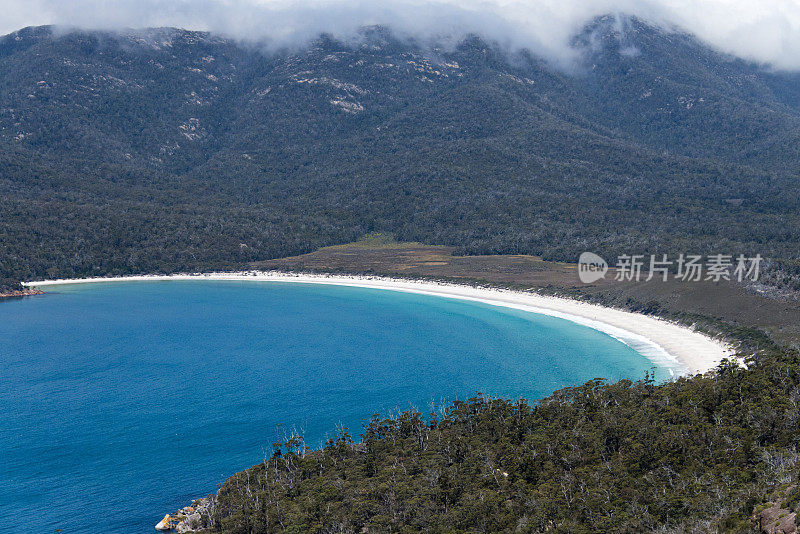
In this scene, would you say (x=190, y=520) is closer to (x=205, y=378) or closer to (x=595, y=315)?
(x=205, y=378)

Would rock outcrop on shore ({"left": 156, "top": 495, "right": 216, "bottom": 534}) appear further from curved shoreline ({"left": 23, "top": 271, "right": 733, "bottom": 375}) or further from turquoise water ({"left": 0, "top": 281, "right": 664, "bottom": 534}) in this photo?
curved shoreline ({"left": 23, "top": 271, "right": 733, "bottom": 375})

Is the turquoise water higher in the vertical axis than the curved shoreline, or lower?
lower

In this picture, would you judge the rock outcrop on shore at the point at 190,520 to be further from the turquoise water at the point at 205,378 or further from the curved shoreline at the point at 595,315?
the curved shoreline at the point at 595,315

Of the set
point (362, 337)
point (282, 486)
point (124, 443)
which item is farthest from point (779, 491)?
point (362, 337)

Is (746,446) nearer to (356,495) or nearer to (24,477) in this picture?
(356,495)

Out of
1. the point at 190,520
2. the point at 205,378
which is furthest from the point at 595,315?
the point at 190,520

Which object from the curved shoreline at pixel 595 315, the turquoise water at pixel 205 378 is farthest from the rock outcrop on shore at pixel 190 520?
the curved shoreline at pixel 595 315

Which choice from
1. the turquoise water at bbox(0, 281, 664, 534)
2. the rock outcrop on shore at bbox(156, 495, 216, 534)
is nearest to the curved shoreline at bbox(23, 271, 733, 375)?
the turquoise water at bbox(0, 281, 664, 534)

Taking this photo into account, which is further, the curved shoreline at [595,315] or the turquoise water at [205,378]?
the curved shoreline at [595,315]
